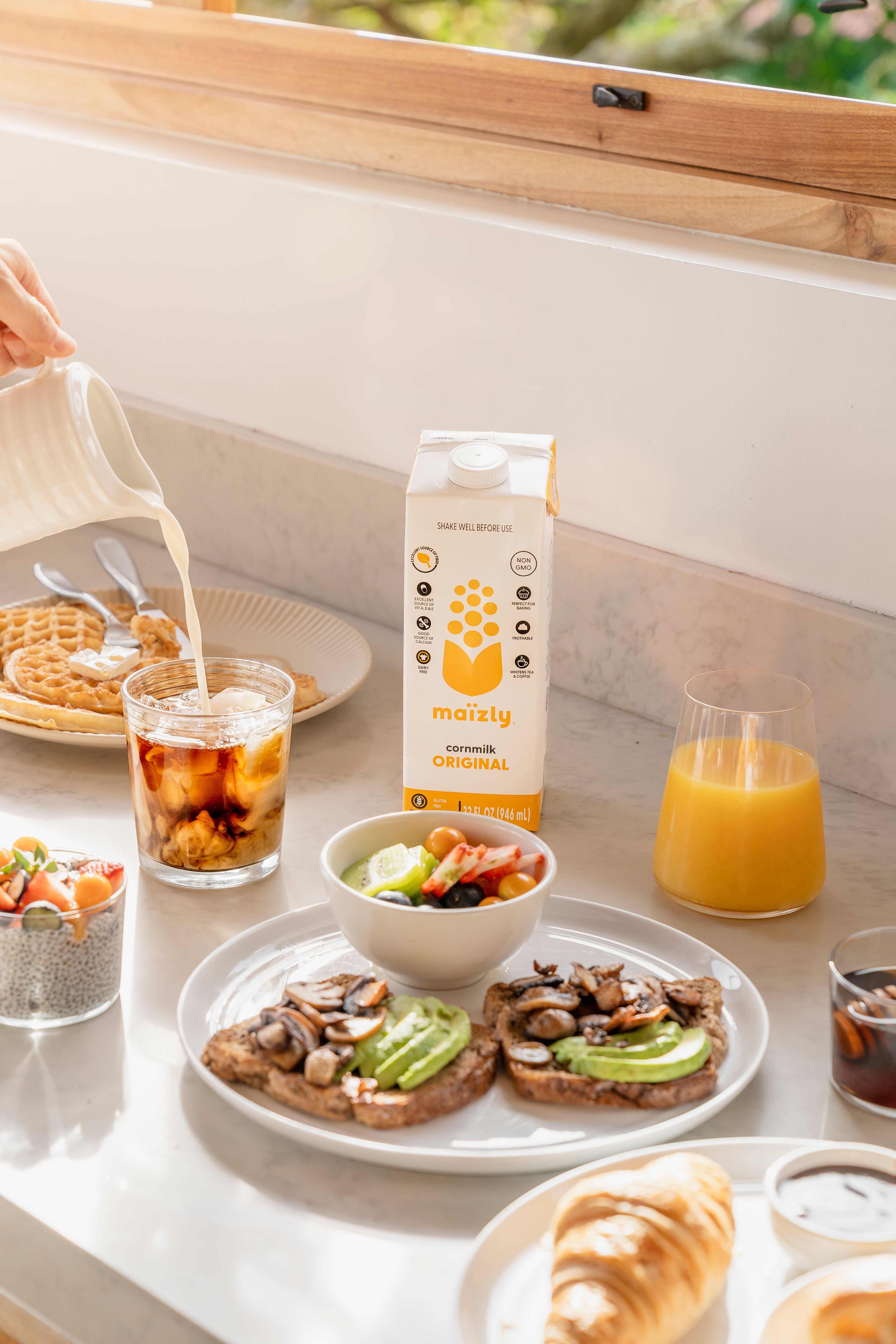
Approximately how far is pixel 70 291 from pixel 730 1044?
4.78ft

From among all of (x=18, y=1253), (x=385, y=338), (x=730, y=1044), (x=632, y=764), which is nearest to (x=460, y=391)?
(x=385, y=338)

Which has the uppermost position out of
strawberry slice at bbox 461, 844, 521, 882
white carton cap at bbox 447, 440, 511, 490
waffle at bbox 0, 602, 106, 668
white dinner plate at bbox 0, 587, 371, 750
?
white carton cap at bbox 447, 440, 511, 490

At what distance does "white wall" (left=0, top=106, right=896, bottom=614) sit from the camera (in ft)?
3.84

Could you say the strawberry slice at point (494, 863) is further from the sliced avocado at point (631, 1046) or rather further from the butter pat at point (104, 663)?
the butter pat at point (104, 663)

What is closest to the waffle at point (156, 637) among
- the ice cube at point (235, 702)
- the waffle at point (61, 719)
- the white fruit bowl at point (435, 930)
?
the waffle at point (61, 719)

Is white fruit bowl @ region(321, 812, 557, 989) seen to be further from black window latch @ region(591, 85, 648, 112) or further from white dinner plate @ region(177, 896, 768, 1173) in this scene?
black window latch @ region(591, 85, 648, 112)

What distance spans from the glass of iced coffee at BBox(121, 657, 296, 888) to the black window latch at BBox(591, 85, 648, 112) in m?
0.67

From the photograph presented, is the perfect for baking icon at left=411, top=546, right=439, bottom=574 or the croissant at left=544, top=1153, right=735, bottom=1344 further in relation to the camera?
the perfect for baking icon at left=411, top=546, right=439, bottom=574

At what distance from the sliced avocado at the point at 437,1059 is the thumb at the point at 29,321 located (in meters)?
0.58

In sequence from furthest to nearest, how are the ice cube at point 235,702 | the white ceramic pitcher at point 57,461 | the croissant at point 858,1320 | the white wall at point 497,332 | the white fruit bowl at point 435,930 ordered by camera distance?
the white wall at point 497,332, the ice cube at point 235,702, the white ceramic pitcher at point 57,461, the white fruit bowl at point 435,930, the croissant at point 858,1320

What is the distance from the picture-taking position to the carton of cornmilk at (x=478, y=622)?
1009 mm

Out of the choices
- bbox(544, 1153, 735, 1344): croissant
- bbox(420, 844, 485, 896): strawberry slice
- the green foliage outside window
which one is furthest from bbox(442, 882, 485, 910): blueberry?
the green foliage outside window

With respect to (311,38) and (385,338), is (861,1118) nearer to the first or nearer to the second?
(385,338)

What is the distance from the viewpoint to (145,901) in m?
0.99
